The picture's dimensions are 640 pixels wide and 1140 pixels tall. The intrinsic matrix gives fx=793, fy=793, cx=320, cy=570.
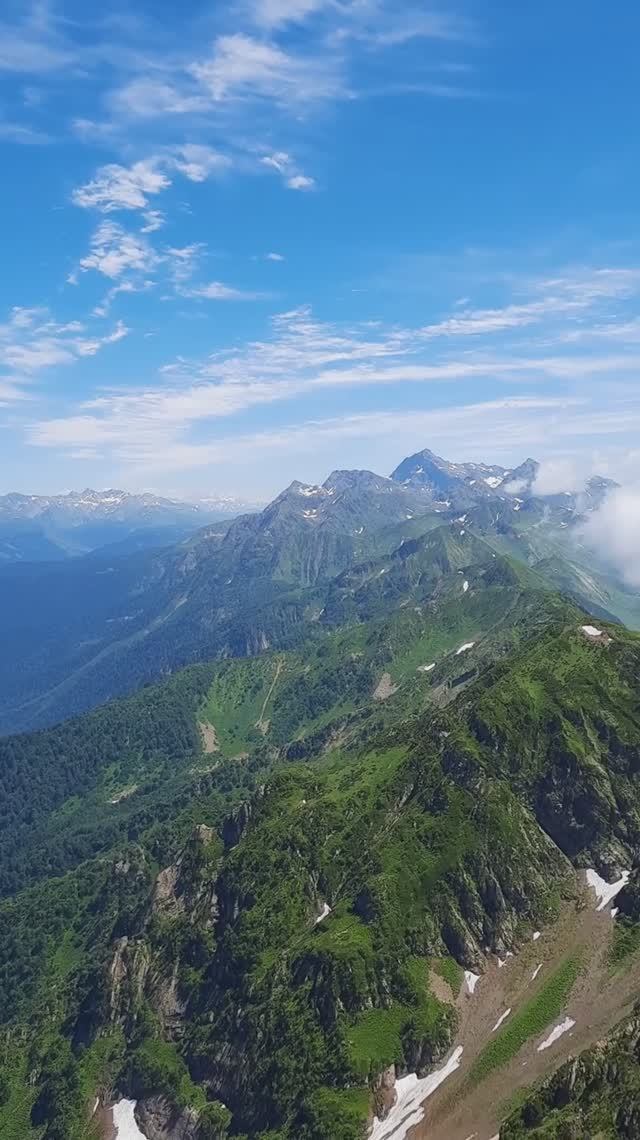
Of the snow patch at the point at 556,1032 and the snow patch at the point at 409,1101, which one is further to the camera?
the snow patch at the point at 556,1032

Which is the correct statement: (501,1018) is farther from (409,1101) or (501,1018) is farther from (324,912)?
(324,912)

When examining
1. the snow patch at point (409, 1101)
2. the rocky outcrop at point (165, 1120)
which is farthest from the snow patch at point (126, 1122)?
the snow patch at point (409, 1101)

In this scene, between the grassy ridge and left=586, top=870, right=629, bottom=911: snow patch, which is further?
left=586, top=870, right=629, bottom=911: snow patch

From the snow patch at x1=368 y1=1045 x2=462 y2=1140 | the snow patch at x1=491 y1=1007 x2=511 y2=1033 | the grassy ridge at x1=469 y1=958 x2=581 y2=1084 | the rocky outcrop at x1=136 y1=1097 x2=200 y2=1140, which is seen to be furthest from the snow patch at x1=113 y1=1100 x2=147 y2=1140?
the snow patch at x1=491 y1=1007 x2=511 y2=1033

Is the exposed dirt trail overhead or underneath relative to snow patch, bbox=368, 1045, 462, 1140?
overhead

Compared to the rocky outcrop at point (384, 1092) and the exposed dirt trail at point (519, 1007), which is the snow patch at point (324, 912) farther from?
the rocky outcrop at point (384, 1092)

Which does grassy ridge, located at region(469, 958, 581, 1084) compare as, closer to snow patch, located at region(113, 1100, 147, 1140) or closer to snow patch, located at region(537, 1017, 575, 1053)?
snow patch, located at region(537, 1017, 575, 1053)

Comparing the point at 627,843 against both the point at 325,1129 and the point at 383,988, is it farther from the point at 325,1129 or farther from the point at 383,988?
the point at 325,1129
